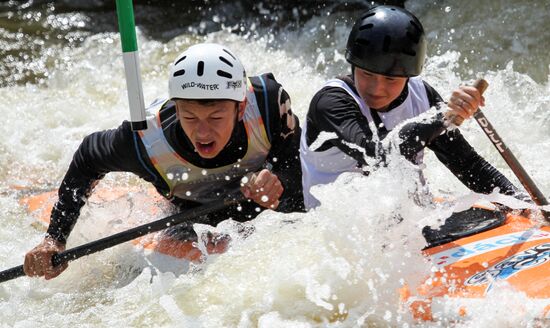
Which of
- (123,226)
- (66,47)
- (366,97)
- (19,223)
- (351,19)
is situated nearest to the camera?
(366,97)

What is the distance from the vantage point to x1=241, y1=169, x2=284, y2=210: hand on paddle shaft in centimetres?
341

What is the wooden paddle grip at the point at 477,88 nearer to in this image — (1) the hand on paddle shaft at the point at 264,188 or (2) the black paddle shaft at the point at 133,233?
(1) the hand on paddle shaft at the point at 264,188

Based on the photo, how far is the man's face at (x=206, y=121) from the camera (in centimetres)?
342

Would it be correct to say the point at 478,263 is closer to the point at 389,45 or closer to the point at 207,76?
the point at 389,45

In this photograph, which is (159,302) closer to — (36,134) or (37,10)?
(36,134)

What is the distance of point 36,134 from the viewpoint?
20.6 feet

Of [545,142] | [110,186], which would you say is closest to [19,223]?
[110,186]

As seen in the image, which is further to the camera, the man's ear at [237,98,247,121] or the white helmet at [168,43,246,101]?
the man's ear at [237,98,247,121]

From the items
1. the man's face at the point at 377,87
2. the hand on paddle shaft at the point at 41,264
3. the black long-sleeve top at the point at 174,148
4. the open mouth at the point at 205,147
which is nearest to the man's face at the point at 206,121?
the open mouth at the point at 205,147

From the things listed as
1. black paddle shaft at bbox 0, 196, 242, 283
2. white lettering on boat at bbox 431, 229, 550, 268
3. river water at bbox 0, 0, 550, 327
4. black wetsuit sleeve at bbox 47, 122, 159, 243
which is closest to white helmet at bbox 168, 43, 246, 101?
black wetsuit sleeve at bbox 47, 122, 159, 243

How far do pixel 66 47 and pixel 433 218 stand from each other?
5601 mm

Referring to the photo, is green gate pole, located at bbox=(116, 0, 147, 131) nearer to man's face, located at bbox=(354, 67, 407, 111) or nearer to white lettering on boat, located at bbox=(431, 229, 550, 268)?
man's face, located at bbox=(354, 67, 407, 111)

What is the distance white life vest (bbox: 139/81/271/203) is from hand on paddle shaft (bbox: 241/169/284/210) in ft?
1.23

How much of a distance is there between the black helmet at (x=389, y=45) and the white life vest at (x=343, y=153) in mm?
174
